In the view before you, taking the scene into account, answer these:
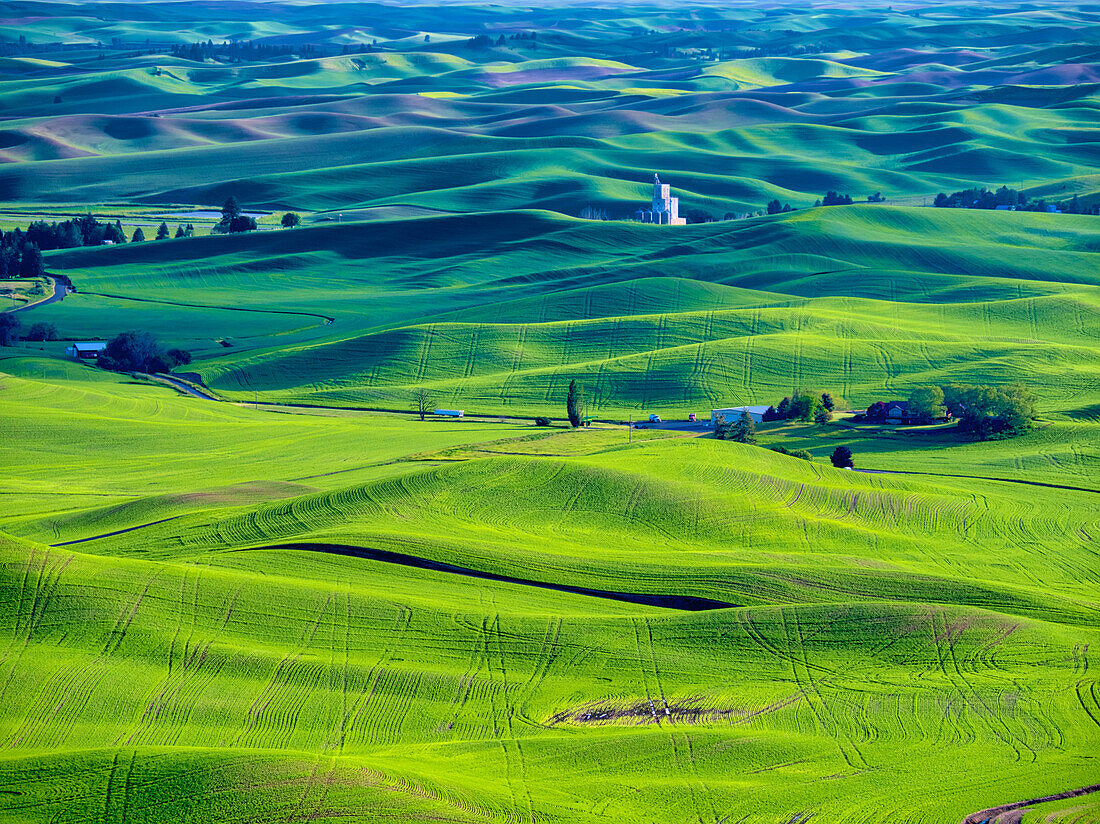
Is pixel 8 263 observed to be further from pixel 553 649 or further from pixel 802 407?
pixel 553 649

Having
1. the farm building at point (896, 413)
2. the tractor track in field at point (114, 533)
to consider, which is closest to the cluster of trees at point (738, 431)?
the farm building at point (896, 413)

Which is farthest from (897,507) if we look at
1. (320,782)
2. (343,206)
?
(343,206)

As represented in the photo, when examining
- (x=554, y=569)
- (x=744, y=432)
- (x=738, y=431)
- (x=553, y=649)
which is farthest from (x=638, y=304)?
(x=553, y=649)

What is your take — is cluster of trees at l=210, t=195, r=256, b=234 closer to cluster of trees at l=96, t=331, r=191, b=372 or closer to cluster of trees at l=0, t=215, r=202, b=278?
cluster of trees at l=0, t=215, r=202, b=278

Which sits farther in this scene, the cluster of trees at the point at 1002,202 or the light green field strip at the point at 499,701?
the cluster of trees at the point at 1002,202

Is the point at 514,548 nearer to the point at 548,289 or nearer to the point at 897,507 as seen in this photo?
the point at 897,507

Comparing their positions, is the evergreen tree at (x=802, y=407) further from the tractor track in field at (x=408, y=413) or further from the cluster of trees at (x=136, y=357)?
the cluster of trees at (x=136, y=357)
